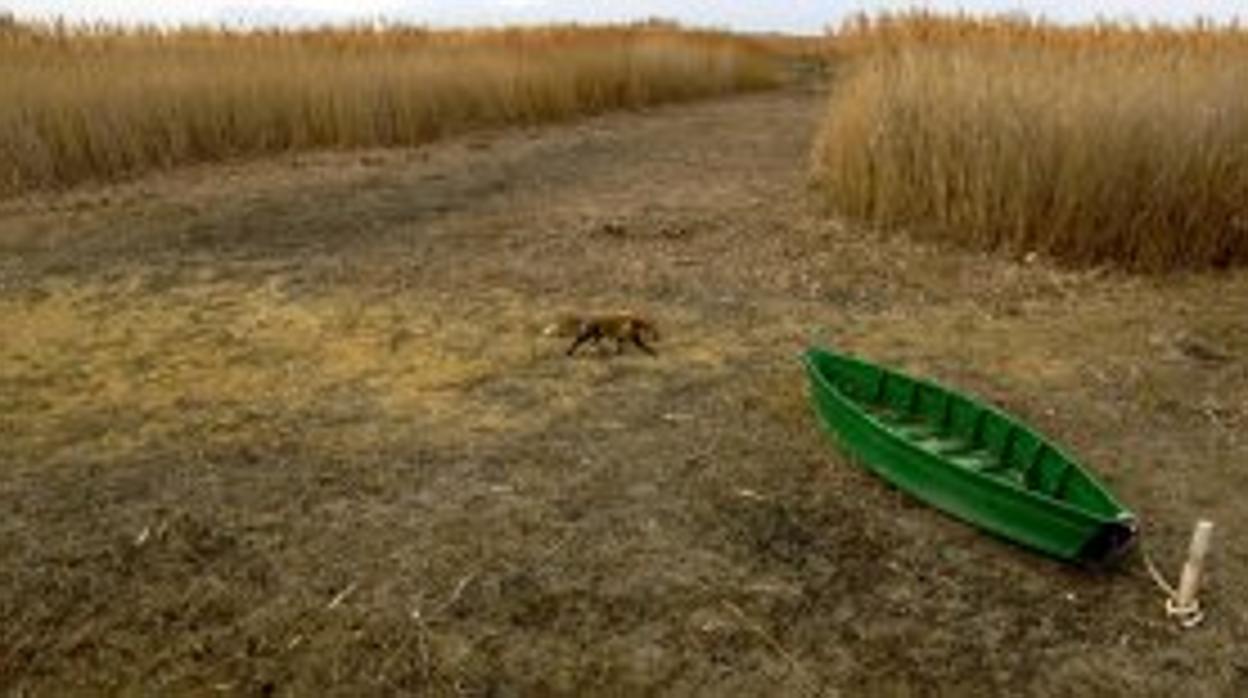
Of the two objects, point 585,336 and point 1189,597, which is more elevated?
point 585,336

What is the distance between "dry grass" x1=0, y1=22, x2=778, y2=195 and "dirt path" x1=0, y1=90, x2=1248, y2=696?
2.20 metres

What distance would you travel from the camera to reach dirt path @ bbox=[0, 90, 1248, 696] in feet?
12.5

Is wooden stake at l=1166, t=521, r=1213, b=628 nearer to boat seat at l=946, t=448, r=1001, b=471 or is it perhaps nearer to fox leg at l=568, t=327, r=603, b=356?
boat seat at l=946, t=448, r=1001, b=471

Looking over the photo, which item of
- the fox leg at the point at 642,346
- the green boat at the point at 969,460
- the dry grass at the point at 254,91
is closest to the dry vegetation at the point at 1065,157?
the fox leg at the point at 642,346

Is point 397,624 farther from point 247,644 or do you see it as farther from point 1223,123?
point 1223,123

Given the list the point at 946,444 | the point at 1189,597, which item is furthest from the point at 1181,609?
the point at 946,444

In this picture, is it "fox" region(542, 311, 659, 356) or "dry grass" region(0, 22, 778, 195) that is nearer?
"fox" region(542, 311, 659, 356)

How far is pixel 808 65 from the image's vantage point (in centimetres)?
2630

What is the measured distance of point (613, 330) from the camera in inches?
243

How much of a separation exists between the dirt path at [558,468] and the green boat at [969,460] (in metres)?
0.11

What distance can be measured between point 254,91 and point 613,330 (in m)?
6.92

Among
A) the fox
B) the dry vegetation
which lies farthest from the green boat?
the dry vegetation

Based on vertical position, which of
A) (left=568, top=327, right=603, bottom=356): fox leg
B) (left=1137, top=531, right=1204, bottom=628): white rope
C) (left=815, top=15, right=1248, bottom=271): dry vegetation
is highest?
(left=815, top=15, right=1248, bottom=271): dry vegetation

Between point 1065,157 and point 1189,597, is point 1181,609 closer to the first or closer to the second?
point 1189,597
